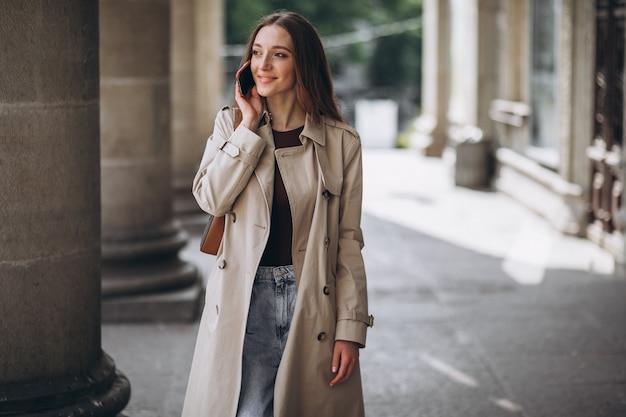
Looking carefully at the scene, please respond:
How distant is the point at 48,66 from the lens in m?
4.38

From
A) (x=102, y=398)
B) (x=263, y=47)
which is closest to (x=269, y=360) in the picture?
(x=263, y=47)

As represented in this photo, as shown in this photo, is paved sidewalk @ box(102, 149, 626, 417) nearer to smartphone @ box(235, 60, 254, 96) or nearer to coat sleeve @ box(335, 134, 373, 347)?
coat sleeve @ box(335, 134, 373, 347)

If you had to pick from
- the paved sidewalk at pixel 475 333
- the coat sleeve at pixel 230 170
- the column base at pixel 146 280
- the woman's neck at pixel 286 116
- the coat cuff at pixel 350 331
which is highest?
the woman's neck at pixel 286 116

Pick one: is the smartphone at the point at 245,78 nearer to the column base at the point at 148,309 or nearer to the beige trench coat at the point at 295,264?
the beige trench coat at the point at 295,264

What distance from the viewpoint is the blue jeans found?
3686 millimetres

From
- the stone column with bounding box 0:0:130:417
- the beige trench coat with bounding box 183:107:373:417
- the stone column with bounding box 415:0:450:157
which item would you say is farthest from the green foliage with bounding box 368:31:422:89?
the beige trench coat with bounding box 183:107:373:417

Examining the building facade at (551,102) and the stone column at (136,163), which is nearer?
the stone column at (136,163)

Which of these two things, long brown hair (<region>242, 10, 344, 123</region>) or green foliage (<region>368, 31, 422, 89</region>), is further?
green foliage (<region>368, 31, 422, 89</region>)

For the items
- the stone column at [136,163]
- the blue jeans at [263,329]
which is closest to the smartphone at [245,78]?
the blue jeans at [263,329]

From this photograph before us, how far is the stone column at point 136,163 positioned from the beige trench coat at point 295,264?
4.33m

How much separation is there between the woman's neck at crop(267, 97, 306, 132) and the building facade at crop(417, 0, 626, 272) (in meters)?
6.43

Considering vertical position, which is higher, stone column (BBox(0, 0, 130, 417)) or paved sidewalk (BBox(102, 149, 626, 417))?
stone column (BBox(0, 0, 130, 417))

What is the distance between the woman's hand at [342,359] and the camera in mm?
3693

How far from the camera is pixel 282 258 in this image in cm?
371
